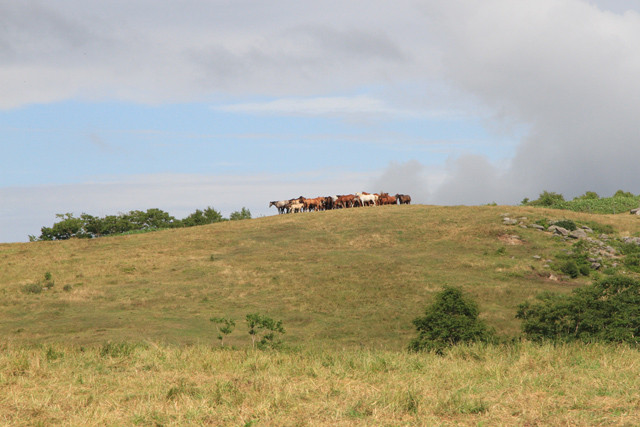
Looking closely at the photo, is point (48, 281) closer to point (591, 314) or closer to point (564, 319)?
point (564, 319)

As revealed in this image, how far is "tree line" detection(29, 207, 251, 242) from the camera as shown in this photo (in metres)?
75.6

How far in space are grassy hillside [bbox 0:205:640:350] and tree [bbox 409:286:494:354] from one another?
3.42 m

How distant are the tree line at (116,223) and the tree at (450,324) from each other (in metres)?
50.9

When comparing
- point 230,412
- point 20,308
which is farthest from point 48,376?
point 20,308

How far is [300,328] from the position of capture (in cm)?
2947

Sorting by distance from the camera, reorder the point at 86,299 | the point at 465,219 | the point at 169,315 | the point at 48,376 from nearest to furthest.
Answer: the point at 48,376
the point at 169,315
the point at 86,299
the point at 465,219

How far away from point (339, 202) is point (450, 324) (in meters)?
50.1

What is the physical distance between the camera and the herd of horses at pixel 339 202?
71250mm

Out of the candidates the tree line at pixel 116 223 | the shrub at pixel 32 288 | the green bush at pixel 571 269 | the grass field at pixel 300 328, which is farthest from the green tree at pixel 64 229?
the green bush at pixel 571 269

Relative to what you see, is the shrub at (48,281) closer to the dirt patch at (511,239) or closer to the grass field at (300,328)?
the grass field at (300,328)

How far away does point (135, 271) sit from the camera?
4091cm

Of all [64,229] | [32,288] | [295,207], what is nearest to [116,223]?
[64,229]

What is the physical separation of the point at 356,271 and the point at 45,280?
1937 cm

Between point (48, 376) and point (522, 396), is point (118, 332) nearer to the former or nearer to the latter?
point (48, 376)
